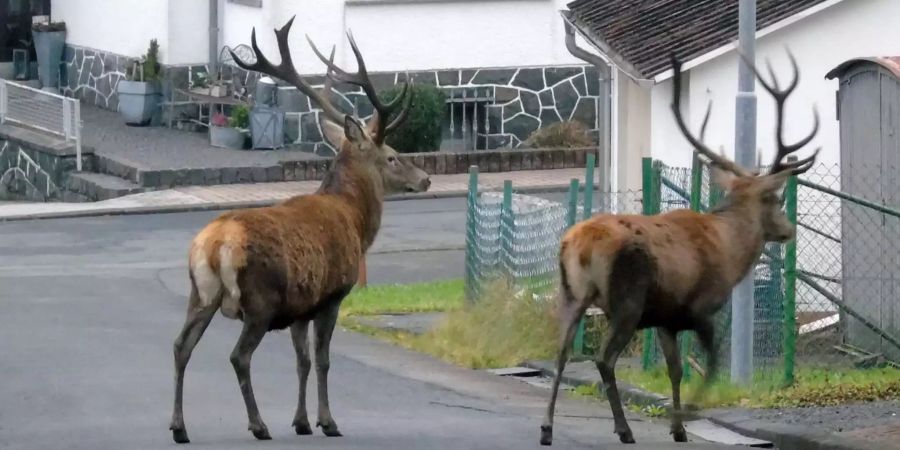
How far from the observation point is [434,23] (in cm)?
2872

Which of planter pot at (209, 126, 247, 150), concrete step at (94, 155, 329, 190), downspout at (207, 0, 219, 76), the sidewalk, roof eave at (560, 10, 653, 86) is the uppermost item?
downspout at (207, 0, 219, 76)

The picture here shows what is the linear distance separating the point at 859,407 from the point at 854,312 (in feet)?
5.35

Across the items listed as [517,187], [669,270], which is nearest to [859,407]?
→ [669,270]

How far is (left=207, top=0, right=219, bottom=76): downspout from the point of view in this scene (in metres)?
29.8

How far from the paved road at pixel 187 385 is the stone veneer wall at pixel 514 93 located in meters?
8.80

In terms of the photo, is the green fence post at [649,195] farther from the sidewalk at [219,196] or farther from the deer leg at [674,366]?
the sidewalk at [219,196]

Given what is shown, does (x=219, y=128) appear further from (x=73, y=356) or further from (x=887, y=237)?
(x=887, y=237)

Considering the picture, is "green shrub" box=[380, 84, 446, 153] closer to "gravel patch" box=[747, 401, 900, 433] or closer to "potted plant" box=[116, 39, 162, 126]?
"potted plant" box=[116, 39, 162, 126]

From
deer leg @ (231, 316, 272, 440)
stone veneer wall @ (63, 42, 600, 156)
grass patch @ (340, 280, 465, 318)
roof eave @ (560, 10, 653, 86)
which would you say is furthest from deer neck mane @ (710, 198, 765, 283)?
stone veneer wall @ (63, 42, 600, 156)

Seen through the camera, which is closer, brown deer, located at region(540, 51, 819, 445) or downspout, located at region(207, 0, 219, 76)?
brown deer, located at region(540, 51, 819, 445)

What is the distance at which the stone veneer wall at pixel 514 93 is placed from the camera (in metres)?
28.6

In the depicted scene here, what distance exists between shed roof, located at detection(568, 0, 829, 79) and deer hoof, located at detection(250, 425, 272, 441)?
26.6 feet

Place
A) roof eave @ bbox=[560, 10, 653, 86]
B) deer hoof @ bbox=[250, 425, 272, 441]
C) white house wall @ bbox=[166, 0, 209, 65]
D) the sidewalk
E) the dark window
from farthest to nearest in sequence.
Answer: the dark window → white house wall @ bbox=[166, 0, 209, 65] → the sidewalk → roof eave @ bbox=[560, 10, 653, 86] → deer hoof @ bbox=[250, 425, 272, 441]

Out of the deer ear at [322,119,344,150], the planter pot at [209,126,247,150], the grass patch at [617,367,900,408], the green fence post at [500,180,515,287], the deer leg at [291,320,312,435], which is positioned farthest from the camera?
the planter pot at [209,126,247,150]
